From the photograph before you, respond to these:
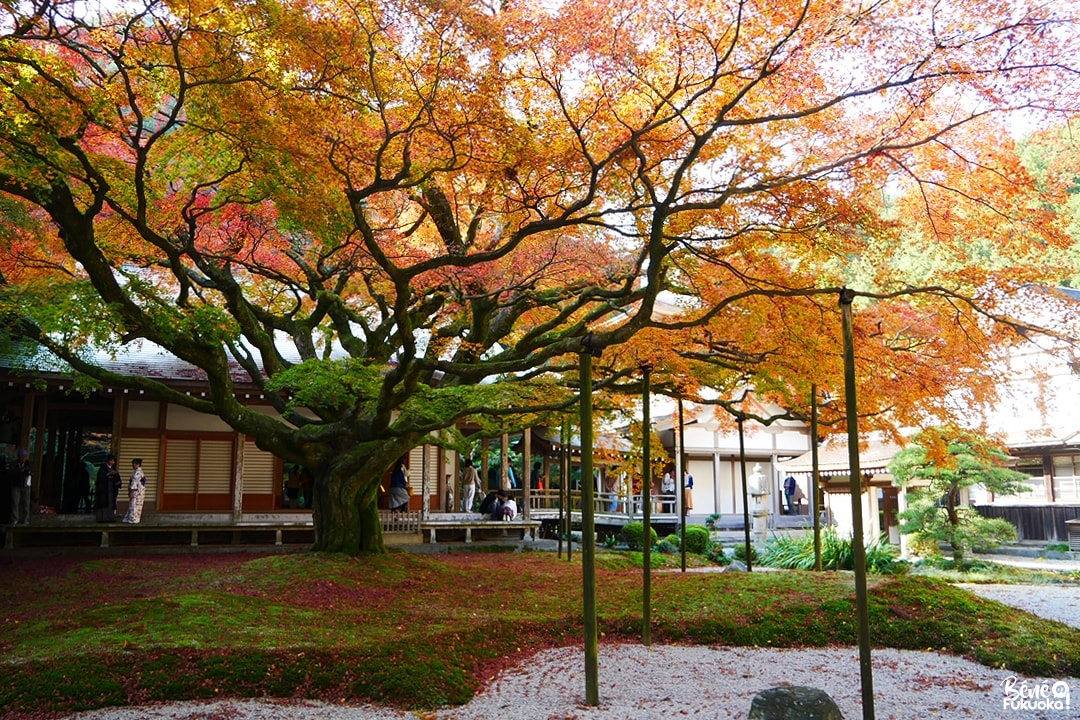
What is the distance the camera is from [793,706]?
5379mm

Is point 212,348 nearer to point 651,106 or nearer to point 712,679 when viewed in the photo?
point 651,106

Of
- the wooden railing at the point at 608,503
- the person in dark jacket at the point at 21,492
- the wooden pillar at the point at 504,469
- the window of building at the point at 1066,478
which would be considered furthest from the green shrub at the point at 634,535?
the person in dark jacket at the point at 21,492

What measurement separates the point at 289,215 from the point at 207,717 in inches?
243

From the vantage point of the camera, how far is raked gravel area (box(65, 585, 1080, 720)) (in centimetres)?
585

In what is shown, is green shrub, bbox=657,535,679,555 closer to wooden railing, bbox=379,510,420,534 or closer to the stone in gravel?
wooden railing, bbox=379,510,420,534

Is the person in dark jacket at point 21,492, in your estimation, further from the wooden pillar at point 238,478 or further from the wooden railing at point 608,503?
the wooden railing at point 608,503

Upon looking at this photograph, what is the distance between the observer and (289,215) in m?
9.80

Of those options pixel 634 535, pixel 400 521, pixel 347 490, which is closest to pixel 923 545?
pixel 634 535

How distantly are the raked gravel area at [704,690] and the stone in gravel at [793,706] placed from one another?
415 millimetres

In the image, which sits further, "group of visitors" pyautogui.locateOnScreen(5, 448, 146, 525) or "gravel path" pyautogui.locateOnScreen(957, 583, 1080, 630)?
"group of visitors" pyautogui.locateOnScreen(5, 448, 146, 525)

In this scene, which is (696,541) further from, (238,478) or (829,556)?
(238,478)

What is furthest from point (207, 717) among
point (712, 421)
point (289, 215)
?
point (712, 421)

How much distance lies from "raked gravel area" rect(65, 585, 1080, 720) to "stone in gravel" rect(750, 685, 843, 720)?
0.41 metres

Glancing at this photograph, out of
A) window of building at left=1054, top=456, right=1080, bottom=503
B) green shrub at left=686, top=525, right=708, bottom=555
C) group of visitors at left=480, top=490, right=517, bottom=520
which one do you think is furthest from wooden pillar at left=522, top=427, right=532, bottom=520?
window of building at left=1054, top=456, right=1080, bottom=503
